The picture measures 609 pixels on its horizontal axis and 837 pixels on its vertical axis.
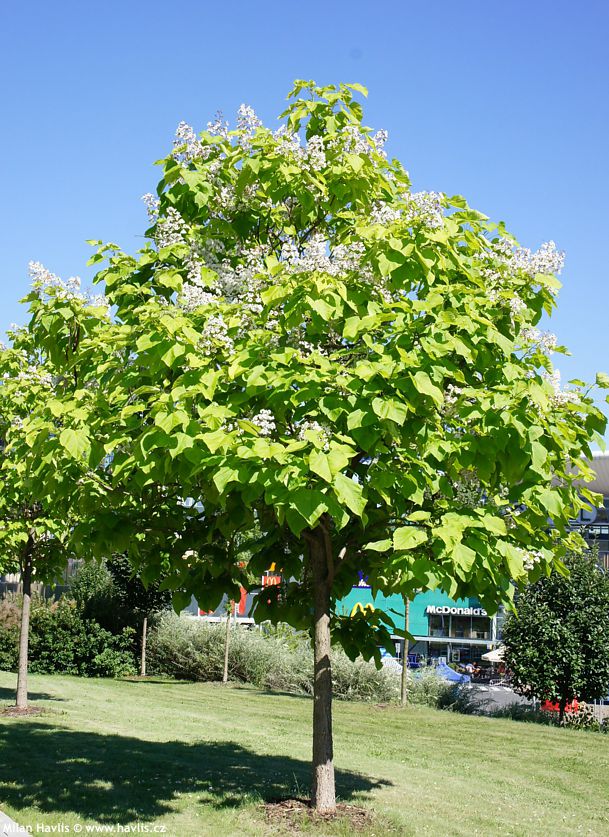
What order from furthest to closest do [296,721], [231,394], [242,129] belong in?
[296,721], [242,129], [231,394]

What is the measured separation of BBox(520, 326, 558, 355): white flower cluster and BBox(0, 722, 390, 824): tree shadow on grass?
5967 mm

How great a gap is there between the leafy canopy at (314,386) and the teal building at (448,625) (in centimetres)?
5076

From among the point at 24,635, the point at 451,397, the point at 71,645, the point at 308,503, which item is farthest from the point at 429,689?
the point at 308,503

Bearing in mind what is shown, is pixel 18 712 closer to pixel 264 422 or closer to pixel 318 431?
pixel 264 422

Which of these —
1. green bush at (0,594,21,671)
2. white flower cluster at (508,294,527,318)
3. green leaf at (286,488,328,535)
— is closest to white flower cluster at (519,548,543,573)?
white flower cluster at (508,294,527,318)

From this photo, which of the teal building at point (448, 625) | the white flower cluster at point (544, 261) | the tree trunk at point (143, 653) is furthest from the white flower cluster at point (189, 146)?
the teal building at point (448, 625)

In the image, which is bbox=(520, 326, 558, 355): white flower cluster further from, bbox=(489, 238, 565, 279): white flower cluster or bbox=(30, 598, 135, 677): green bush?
bbox=(30, 598, 135, 677): green bush

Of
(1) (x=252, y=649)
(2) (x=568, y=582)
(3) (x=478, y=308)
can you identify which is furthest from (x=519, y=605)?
(3) (x=478, y=308)

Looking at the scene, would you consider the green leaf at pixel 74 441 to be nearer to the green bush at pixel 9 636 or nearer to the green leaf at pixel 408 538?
the green leaf at pixel 408 538

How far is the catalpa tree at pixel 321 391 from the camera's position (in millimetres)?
6891

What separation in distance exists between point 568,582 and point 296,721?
28.7ft

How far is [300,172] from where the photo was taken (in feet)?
28.4

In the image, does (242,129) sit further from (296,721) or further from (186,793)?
(296,721)

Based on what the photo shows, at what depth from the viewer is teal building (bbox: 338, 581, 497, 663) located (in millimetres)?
60156
